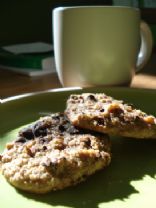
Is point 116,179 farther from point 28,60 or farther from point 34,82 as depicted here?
point 28,60

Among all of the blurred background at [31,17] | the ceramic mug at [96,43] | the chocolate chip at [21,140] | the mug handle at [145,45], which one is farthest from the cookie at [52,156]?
the blurred background at [31,17]

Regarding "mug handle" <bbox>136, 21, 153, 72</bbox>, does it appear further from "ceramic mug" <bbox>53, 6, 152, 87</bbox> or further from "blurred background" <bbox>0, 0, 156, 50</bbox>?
"blurred background" <bbox>0, 0, 156, 50</bbox>

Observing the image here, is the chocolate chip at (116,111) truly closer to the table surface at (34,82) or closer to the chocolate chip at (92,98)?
the chocolate chip at (92,98)

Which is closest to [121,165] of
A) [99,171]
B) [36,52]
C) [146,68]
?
[99,171]

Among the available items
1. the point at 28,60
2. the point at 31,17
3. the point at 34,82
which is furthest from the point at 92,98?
the point at 31,17

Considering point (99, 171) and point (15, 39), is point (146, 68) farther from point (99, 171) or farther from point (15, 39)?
point (99, 171)

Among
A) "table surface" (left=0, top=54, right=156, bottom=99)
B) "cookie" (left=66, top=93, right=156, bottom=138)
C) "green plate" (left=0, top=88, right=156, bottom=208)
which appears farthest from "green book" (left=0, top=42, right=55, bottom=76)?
"cookie" (left=66, top=93, right=156, bottom=138)
